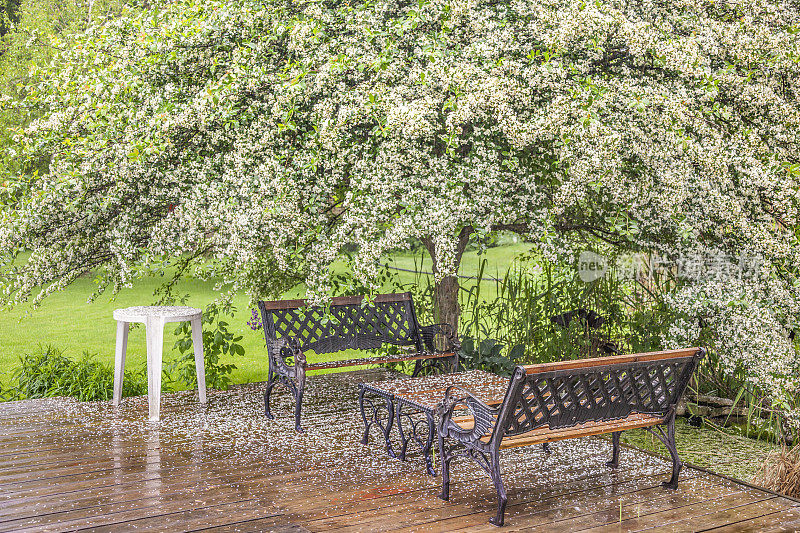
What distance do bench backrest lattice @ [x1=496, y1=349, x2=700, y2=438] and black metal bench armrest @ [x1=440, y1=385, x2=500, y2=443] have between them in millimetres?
92

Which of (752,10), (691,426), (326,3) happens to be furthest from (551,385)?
(326,3)

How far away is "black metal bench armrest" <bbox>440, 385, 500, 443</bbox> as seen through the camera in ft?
12.9

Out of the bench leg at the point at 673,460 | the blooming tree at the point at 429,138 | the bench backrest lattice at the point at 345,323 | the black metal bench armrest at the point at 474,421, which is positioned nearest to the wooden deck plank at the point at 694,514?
the bench leg at the point at 673,460

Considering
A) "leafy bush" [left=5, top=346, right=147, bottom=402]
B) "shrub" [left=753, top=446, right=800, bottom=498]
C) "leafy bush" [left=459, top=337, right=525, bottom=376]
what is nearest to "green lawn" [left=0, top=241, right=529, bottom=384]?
"leafy bush" [left=5, top=346, right=147, bottom=402]

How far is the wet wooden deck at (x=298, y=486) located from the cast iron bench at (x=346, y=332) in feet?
1.94

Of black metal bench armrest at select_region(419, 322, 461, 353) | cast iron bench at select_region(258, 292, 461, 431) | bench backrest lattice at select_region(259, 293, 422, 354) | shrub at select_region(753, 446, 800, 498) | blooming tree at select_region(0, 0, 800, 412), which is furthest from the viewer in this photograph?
black metal bench armrest at select_region(419, 322, 461, 353)

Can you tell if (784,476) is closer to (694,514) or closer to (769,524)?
(769,524)

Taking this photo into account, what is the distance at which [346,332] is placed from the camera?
259 inches

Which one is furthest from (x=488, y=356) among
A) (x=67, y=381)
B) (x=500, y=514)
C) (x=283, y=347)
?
(x=67, y=381)

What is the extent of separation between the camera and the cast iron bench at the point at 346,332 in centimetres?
603

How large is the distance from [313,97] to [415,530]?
3.74 meters

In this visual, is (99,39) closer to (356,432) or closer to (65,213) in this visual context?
(65,213)

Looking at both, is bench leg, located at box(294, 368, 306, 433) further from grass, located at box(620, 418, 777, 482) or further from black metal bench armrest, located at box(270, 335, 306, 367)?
grass, located at box(620, 418, 777, 482)

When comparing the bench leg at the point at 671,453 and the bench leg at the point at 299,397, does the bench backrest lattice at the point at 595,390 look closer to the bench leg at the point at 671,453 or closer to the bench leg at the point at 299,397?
the bench leg at the point at 671,453
